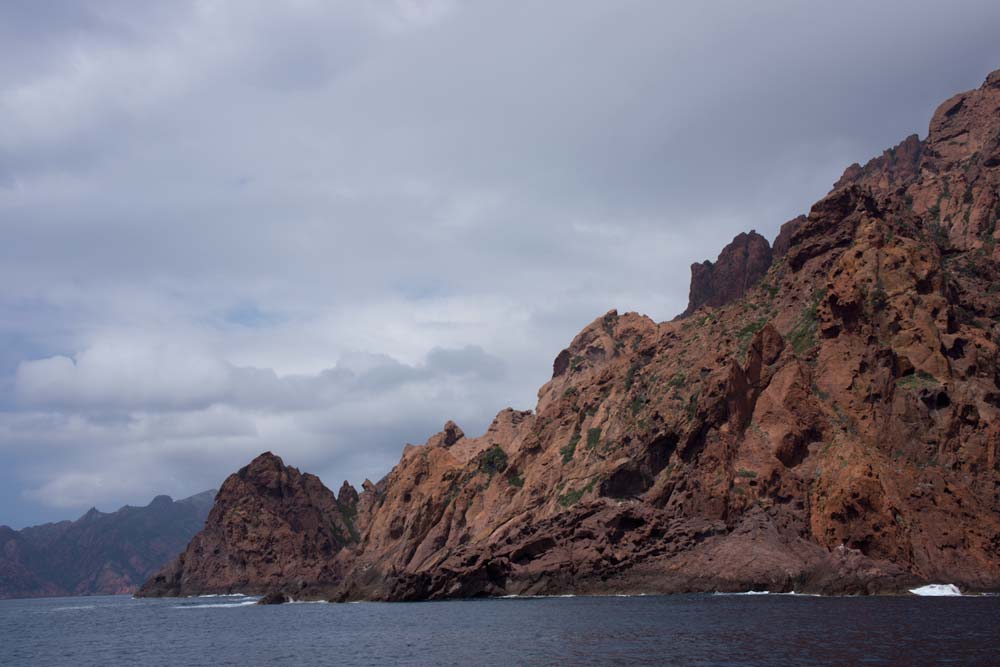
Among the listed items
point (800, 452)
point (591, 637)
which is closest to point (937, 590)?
point (800, 452)

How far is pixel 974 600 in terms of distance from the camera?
83688mm

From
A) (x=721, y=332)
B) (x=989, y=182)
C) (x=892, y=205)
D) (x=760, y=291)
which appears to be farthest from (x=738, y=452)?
(x=989, y=182)

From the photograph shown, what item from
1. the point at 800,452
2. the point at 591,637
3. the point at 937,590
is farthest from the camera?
the point at 800,452

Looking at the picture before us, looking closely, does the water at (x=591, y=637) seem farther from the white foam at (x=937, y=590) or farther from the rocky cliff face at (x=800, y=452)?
the rocky cliff face at (x=800, y=452)

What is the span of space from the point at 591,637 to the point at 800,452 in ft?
200

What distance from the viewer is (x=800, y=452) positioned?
116812mm

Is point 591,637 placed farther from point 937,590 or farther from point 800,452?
point 800,452

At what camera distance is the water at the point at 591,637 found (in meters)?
51.3

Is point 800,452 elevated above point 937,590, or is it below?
above

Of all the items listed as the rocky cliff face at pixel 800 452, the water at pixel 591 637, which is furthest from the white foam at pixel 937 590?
the water at pixel 591 637

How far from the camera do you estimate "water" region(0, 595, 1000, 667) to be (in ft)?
168

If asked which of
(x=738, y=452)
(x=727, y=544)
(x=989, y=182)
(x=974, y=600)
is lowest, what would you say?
(x=974, y=600)

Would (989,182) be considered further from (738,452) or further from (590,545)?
(590,545)

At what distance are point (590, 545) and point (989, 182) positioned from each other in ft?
367
